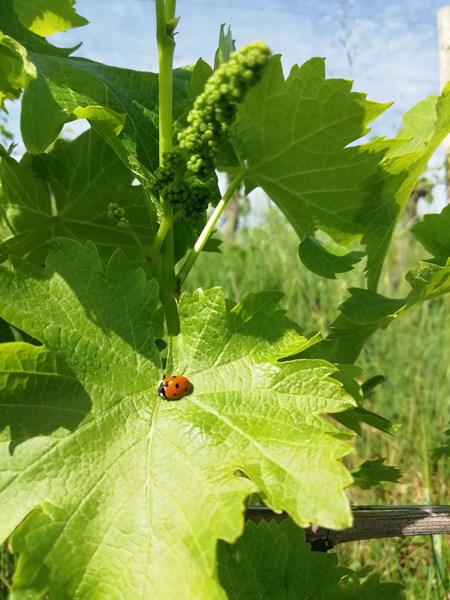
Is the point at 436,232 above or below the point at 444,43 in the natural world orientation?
below

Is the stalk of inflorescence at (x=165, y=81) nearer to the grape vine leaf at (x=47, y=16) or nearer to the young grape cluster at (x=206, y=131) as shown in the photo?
the young grape cluster at (x=206, y=131)

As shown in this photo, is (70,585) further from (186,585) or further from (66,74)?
(66,74)

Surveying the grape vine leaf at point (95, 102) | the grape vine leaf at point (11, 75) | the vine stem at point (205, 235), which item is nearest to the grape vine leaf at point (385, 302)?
the vine stem at point (205, 235)

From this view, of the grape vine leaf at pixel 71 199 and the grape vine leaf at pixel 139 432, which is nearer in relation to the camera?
the grape vine leaf at pixel 139 432

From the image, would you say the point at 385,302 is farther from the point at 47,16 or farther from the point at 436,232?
the point at 47,16

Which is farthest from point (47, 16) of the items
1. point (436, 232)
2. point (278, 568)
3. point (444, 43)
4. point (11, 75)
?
point (444, 43)

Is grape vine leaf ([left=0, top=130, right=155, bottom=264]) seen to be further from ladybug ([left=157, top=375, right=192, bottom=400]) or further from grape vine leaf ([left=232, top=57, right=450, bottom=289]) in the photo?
ladybug ([left=157, top=375, right=192, bottom=400])
